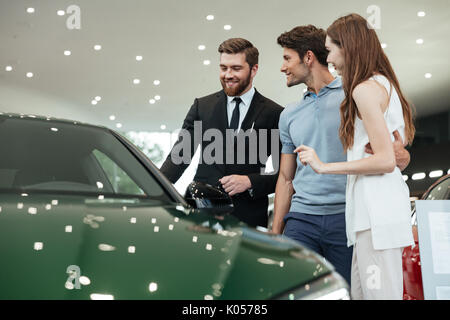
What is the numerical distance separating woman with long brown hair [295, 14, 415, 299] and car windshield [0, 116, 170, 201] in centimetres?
66

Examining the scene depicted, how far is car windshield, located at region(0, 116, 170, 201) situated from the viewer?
1.87 meters

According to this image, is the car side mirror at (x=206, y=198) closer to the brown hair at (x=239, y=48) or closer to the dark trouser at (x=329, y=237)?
the dark trouser at (x=329, y=237)

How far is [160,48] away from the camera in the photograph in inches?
373

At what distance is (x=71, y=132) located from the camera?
216 cm

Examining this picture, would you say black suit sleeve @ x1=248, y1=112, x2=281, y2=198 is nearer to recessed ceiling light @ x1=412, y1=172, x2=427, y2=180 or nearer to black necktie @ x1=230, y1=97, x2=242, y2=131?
black necktie @ x1=230, y1=97, x2=242, y2=131

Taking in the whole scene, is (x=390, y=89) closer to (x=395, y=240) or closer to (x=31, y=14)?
(x=395, y=240)

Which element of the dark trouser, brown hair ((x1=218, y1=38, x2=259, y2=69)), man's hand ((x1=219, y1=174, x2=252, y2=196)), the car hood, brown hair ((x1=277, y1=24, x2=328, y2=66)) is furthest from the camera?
brown hair ((x1=218, y1=38, x2=259, y2=69))

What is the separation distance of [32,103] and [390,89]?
11505 millimetres

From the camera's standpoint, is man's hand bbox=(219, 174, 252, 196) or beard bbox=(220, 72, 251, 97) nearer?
man's hand bbox=(219, 174, 252, 196)

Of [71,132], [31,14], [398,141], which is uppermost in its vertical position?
[31,14]

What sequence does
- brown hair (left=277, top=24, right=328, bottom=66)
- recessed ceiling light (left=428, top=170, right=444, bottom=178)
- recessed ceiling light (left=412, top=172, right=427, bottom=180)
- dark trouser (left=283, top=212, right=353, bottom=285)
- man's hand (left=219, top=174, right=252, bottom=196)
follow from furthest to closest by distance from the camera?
recessed ceiling light (left=412, top=172, right=427, bottom=180), recessed ceiling light (left=428, top=170, right=444, bottom=178), man's hand (left=219, top=174, right=252, bottom=196), brown hair (left=277, top=24, right=328, bottom=66), dark trouser (left=283, top=212, right=353, bottom=285)

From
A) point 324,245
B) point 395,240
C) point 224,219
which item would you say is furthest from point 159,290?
point 324,245

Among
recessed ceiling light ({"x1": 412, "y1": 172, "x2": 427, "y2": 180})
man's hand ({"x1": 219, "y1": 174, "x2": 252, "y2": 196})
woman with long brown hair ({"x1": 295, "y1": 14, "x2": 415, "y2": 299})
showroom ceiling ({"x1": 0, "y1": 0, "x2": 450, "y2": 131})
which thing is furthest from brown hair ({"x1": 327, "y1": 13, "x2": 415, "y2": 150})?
recessed ceiling light ({"x1": 412, "y1": 172, "x2": 427, "y2": 180})

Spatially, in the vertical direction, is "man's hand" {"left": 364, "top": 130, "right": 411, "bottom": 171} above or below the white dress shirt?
below
